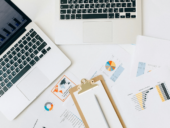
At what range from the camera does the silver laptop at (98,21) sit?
0.62 m

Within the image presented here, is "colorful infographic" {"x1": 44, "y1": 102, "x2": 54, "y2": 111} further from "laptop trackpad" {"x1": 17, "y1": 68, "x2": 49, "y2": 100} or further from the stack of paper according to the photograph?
the stack of paper

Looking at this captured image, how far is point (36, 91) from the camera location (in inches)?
24.8

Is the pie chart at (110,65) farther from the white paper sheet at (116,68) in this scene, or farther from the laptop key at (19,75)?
the laptop key at (19,75)

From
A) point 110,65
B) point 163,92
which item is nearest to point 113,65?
point 110,65

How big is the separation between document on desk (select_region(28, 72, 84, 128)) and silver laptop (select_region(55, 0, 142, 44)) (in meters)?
0.17

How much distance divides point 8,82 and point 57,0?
1.22 ft

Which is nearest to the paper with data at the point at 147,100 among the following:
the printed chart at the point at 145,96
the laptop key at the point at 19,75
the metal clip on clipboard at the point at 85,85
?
the printed chart at the point at 145,96

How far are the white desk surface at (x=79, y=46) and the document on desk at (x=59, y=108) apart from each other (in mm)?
35

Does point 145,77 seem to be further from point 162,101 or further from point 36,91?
point 36,91

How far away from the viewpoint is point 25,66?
624 millimetres

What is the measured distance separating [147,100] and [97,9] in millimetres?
413

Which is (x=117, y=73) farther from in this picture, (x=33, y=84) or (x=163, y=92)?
(x=33, y=84)

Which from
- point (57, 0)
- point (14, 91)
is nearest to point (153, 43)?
point (57, 0)

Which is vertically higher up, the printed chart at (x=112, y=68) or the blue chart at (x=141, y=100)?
the printed chart at (x=112, y=68)
